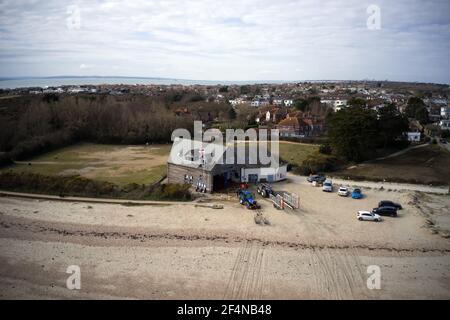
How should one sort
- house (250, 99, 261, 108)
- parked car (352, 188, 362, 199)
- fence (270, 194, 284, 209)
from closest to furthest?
1. fence (270, 194, 284, 209)
2. parked car (352, 188, 362, 199)
3. house (250, 99, 261, 108)

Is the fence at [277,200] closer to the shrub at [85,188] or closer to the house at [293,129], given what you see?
the shrub at [85,188]

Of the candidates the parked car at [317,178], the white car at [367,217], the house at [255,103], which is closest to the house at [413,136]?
the parked car at [317,178]

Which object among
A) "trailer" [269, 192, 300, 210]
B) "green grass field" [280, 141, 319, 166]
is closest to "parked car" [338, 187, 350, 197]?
"trailer" [269, 192, 300, 210]

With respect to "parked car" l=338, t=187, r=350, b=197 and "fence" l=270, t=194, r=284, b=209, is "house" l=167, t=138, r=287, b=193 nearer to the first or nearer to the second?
"fence" l=270, t=194, r=284, b=209

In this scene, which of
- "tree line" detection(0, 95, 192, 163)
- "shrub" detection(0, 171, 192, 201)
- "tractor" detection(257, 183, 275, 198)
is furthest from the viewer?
"tree line" detection(0, 95, 192, 163)
